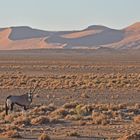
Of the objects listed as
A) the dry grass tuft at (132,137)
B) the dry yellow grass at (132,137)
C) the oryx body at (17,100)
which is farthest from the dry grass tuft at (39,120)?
the dry grass tuft at (132,137)

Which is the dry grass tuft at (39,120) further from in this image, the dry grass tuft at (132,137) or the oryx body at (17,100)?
the dry grass tuft at (132,137)

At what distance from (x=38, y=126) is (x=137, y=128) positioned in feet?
10.3

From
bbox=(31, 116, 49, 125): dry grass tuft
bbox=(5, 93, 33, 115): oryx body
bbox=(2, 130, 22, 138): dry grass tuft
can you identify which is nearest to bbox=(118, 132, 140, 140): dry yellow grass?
bbox=(2, 130, 22, 138): dry grass tuft

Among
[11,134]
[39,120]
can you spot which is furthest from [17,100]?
[11,134]

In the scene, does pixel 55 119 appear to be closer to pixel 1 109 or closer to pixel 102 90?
pixel 1 109

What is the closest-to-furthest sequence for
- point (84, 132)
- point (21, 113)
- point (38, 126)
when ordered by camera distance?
1. point (84, 132)
2. point (38, 126)
3. point (21, 113)

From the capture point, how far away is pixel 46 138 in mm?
14375

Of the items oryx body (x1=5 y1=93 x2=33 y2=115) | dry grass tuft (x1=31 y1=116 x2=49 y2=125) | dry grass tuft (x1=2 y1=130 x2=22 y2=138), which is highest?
oryx body (x1=5 y1=93 x2=33 y2=115)

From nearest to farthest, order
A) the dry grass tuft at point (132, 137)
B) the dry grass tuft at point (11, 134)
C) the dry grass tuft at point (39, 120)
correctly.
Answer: the dry grass tuft at point (132, 137)
the dry grass tuft at point (11, 134)
the dry grass tuft at point (39, 120)

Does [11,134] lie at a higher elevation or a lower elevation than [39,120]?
higher

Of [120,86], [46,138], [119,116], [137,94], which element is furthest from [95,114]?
[120,86]

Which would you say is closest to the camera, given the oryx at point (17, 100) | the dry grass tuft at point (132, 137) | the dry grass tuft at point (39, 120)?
the dry grass tuft at point (132, 137)

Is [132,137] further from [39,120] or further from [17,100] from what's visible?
[17,100]

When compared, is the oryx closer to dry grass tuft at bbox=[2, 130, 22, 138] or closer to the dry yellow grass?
dry grass tuft at bbox=[2, 130, 22, 138]
